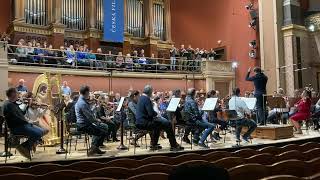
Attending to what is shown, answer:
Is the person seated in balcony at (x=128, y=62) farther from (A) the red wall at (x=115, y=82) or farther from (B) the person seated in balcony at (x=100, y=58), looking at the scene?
(B) the person seated in balcony at (x=100, y=58)

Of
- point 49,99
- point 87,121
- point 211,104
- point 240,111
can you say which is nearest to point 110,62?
point 49,99

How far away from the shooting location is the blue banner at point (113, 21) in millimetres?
14930

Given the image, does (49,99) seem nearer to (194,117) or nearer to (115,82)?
(194,117)

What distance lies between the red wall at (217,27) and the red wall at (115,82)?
196 cm

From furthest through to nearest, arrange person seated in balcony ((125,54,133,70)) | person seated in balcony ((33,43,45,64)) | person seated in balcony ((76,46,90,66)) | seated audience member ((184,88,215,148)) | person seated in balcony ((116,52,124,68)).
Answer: person seated in balcony ((125,54,133,70)) → person seated in balcony ((116,52,124,68)) → person seated in balcony ((76,46,90,66)) → person seated in balcony ((33,43,45,64)) → seated audience member ((184,88,215,148))

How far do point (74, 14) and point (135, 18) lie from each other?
2.69m

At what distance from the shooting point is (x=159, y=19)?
1675 cm

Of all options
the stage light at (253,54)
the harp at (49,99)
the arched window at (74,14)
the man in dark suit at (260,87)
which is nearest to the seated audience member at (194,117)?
the man in dark suit at (260,87)

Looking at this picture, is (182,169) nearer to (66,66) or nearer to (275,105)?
(275,105)

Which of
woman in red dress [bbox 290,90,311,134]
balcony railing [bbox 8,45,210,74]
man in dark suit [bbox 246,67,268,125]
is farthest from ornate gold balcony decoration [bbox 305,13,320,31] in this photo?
man in dark suit [bbox 246,67,268,125]

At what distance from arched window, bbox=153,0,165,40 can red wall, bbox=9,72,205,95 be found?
3010 millimetres

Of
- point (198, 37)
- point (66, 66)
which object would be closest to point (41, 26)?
point (66, 66)

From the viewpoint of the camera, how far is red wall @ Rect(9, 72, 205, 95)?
36.5 ft

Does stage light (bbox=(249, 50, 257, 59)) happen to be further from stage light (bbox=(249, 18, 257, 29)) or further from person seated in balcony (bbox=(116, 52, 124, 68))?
person seated in balcony (bbox=(116, 52, 124, 68))
